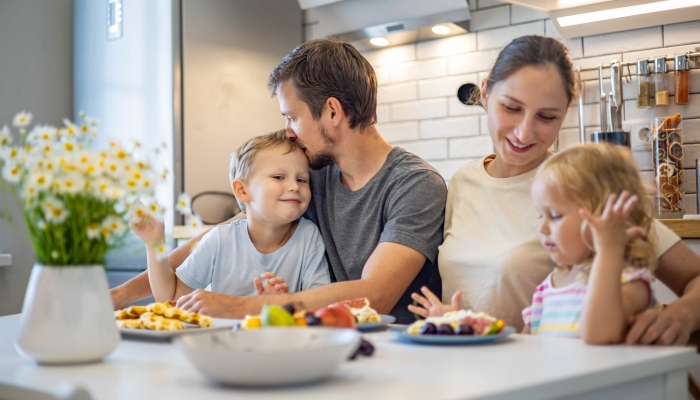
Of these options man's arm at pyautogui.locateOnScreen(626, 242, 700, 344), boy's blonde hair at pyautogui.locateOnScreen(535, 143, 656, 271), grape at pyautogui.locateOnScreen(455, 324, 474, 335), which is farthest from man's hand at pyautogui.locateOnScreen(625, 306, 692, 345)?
grape at pyautogui.locateOnScreen(455, 324, 474, 335)

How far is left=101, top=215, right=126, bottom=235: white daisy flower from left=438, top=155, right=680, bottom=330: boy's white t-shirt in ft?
3.21

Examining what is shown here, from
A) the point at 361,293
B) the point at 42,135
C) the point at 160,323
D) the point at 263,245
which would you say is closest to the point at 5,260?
the point at 263,245

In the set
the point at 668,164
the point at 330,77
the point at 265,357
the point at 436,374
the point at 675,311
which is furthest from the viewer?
the point at 668,164

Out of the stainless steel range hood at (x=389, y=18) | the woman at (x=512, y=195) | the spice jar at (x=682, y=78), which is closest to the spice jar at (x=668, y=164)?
the spice jar at (x=682, y=78)

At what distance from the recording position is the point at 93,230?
1035 millimetres

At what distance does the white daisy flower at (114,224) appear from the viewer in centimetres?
104

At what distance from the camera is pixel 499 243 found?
178 cm

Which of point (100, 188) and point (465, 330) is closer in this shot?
point (100, 188)

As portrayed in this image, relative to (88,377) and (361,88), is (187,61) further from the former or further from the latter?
(88,377)

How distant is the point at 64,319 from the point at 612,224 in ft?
2.76

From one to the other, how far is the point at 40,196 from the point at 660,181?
7.80 feet

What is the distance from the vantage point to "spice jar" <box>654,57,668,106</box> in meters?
2.83

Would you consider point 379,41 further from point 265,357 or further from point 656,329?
point 265,357

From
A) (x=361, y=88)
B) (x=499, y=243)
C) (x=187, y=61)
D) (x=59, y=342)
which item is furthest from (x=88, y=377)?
(x=187, y=61)
